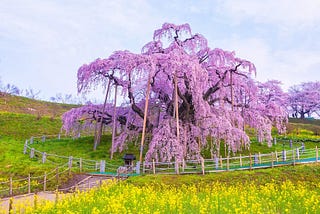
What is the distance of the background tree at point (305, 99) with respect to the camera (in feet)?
197

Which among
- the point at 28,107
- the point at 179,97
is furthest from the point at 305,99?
the point at 28,107

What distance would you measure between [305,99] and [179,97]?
4584 centimetres

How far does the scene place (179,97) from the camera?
23.5 meters

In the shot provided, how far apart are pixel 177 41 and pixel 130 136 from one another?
28.2 ft

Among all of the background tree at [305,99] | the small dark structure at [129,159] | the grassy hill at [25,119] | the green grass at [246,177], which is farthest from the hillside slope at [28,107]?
the background tree at [305,99]

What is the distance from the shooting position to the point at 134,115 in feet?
87.9

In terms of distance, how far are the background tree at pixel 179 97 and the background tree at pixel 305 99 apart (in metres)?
34.9

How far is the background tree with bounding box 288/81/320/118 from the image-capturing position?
59.9 m

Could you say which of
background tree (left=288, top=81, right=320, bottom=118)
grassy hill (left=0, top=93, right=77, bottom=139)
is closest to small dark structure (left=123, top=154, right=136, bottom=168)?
grassy hill (left=0, top=93, right=77, bottom=139)

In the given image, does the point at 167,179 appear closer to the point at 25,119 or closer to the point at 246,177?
the point at 246,177

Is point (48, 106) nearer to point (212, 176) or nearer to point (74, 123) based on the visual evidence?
point (74, 123)

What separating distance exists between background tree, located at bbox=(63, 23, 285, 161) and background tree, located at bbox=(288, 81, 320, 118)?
3488 cm

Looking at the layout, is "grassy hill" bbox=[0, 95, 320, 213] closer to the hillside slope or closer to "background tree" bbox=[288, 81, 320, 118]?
the hillside slope

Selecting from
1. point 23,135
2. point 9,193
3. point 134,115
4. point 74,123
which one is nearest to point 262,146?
point 134,115
